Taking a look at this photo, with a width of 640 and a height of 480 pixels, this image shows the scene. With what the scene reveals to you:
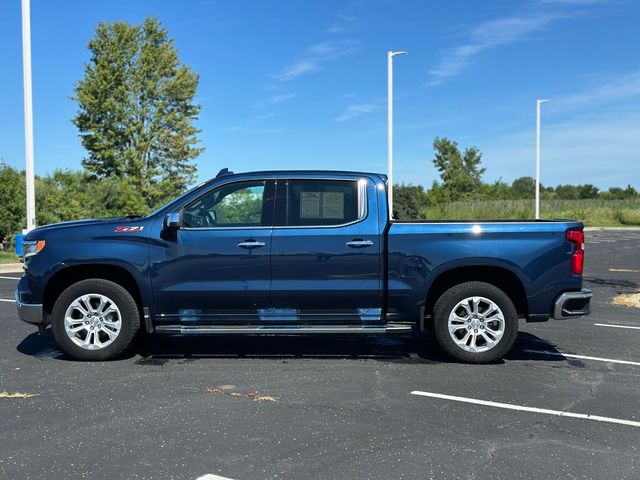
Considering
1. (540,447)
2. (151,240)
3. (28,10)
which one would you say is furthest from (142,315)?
(28,10)

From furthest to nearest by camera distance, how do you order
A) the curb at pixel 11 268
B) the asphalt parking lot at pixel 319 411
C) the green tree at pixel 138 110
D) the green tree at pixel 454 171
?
the green tree at pixel 454 171
the green tree at pixel 138 110
the curb at pixel 11 268
the asphalt parking lot at pixel 319 411

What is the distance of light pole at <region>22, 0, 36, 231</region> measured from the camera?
14635 millimetres

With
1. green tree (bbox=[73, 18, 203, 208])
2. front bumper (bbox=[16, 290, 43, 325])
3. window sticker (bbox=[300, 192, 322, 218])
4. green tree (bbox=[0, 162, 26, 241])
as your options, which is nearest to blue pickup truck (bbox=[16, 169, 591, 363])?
front bumper (bbox=[16, 290, 43, 325])

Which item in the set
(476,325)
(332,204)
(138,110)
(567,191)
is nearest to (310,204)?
(332,204)

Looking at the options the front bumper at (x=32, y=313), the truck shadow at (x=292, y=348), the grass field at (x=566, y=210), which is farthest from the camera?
the grass field at (x=566, y=210)

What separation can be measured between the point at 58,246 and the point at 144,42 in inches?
1401

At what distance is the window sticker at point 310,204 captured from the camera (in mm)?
6375

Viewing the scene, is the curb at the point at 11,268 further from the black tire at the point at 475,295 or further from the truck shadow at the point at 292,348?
the black tire at the point at 475,295

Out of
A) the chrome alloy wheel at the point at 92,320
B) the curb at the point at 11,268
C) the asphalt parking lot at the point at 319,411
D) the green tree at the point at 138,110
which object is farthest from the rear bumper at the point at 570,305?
the green tree at the point at 138,110

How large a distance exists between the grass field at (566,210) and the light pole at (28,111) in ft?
117

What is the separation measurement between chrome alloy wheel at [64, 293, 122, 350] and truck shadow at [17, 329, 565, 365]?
36 cm

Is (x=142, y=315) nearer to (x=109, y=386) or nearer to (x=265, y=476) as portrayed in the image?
(x=109, y=386)

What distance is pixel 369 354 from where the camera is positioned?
22.2 feet

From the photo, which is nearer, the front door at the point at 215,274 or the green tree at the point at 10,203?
the front door at the point at 215,274
